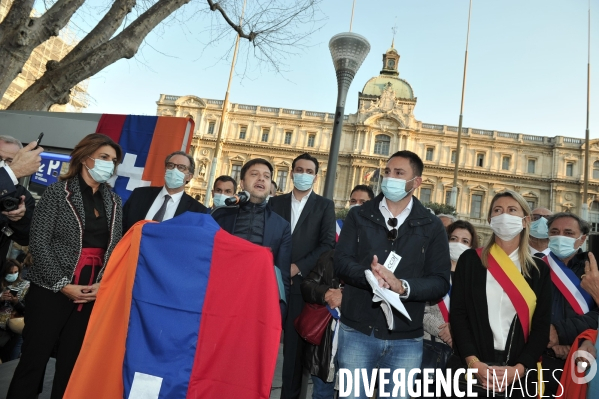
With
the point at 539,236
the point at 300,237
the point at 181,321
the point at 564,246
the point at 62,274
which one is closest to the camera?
the point at 181,321

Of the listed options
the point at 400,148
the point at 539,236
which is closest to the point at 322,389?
the point at 539,236

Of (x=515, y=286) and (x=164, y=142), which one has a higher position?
(x=164, y=142)

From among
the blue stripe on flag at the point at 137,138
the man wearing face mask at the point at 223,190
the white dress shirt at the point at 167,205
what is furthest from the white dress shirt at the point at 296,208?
the blue stripe on flag at the point at 137,138

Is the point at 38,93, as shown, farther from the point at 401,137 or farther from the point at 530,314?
the point at 401,137

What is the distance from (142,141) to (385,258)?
466cm

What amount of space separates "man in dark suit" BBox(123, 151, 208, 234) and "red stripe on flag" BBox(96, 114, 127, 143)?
2.72 m

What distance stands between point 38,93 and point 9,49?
24.5 inches

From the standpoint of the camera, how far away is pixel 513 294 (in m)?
2.76

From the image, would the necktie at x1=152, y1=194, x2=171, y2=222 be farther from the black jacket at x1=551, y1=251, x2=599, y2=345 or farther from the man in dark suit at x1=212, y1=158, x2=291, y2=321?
the black jacket at x1=551, y1=251, x2=599, y2=345

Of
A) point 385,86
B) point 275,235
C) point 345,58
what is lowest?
point 275,235

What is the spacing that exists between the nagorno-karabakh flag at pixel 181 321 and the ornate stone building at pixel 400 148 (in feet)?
138

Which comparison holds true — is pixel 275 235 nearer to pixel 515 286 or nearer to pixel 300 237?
pixel 300 237

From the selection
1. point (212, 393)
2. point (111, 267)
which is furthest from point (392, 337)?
point (111, 267)

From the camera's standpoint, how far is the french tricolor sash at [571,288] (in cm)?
328
